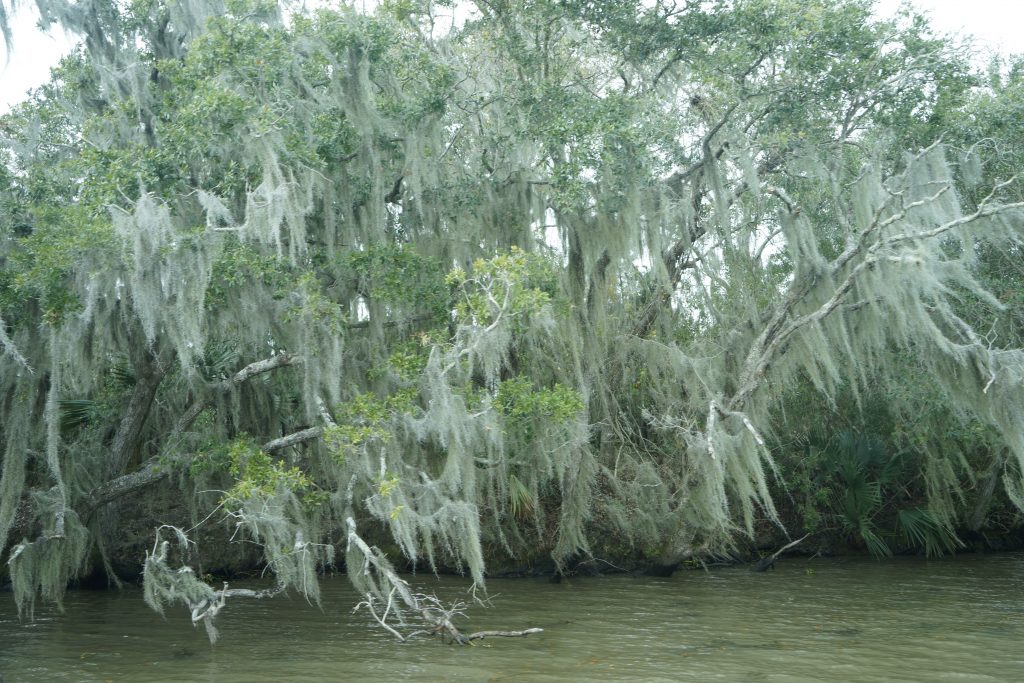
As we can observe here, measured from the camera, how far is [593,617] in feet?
33.6

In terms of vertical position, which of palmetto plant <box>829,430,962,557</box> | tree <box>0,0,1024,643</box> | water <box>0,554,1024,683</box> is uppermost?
tree <box>0,0,1024,643</box>

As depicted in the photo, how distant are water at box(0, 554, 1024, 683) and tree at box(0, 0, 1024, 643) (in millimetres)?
610

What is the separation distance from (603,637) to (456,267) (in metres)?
3.79

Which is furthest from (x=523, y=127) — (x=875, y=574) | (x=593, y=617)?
(x=875, y=574)

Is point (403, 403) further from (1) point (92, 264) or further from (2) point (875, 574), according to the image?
(2) point (875, 574)

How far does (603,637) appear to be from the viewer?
919cm

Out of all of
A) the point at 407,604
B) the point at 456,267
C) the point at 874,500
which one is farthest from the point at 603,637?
the point at 874,500

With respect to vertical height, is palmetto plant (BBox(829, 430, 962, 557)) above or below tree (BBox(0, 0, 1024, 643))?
below

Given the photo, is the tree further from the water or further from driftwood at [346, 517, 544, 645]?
the water

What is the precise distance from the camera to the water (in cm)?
774

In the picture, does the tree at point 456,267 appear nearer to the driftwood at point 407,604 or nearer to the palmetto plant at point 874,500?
the driftwood at point 407,604

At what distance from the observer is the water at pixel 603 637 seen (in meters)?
7.74

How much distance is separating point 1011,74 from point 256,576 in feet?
38.6

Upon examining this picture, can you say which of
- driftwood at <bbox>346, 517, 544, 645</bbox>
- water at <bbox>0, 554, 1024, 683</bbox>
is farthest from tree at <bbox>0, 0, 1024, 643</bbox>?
water at <bbox>0, 554, 1024, 683</bbox>
